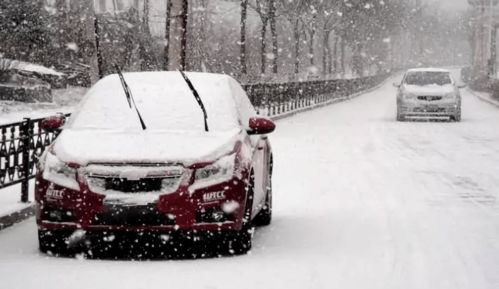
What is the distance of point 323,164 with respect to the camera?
599 inches

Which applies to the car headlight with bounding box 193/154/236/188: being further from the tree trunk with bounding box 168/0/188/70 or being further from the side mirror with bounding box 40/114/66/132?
the tree trunk with bounding box 168/0/188/70

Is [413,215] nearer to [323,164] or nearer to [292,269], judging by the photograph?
[292,269]

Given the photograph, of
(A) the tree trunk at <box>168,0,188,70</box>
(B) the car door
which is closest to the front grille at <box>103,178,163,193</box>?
(B) the car door

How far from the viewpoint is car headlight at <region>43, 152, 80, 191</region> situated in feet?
23.1

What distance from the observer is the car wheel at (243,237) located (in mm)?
7328

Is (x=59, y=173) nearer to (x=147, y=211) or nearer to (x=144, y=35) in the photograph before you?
(x=147, y=211)

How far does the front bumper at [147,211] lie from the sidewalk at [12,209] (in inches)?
75.8

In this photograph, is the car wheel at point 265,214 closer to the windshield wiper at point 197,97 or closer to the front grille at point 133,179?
the windshield wiper at point 197,97

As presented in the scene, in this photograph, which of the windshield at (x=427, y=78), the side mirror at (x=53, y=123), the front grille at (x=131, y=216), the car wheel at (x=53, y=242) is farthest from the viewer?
the windshield at (x=427, y=78)

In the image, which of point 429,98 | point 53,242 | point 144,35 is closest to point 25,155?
point 53,242

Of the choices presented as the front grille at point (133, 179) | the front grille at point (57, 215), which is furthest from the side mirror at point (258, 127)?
the front grille at point (57, 215)

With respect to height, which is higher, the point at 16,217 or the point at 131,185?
the point at 131,185

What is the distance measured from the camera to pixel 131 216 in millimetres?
6891

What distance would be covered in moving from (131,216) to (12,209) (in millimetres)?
2885
